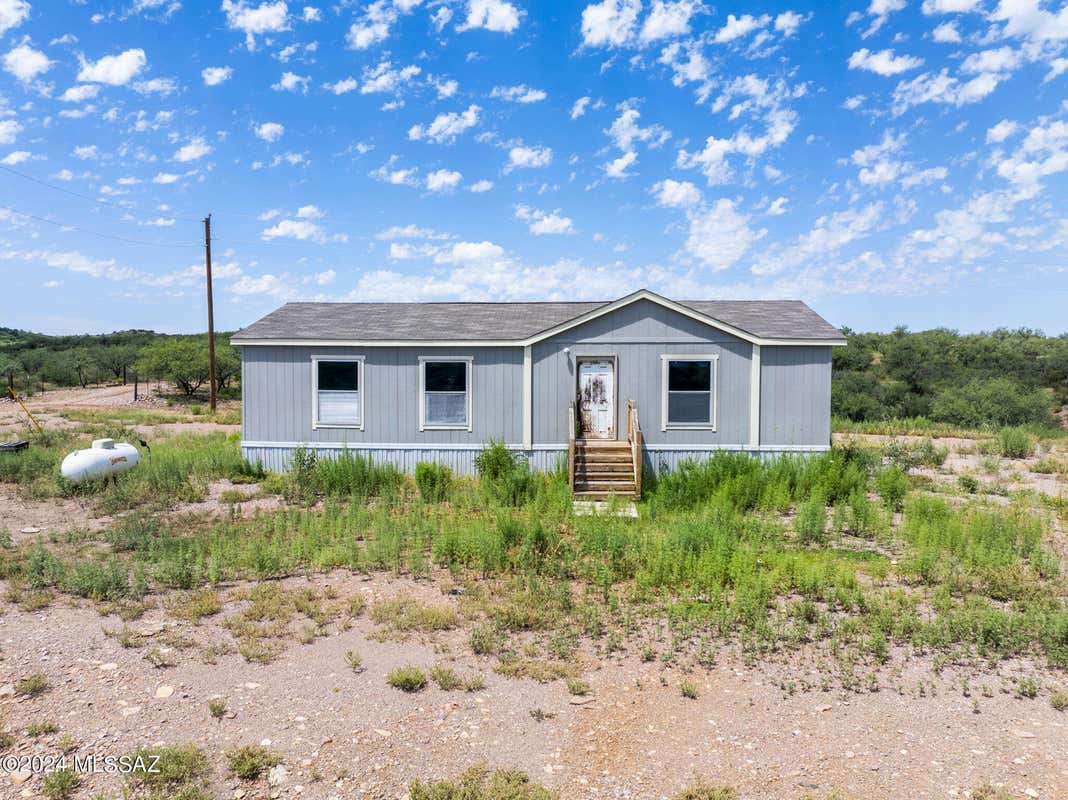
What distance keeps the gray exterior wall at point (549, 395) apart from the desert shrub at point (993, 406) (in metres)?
14.8

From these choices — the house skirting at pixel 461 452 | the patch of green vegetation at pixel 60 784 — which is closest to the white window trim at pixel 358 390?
the house skirting at pixel 461 452

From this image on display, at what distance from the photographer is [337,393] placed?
14070 millimetres

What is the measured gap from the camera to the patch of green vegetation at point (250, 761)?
3990 mm

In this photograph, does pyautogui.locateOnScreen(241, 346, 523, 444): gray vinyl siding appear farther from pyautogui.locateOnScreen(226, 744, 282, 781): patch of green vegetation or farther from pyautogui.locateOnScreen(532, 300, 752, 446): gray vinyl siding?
pyautogui.locateOnScreen(226, 744, 282, 781): patch of green vegetation

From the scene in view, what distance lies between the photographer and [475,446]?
13859mm

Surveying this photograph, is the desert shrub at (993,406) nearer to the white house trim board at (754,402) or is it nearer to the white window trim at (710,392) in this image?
the white house trim board at (754,402)

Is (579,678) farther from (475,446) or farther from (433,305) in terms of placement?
(433,305)

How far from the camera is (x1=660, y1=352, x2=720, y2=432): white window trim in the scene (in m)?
13.4

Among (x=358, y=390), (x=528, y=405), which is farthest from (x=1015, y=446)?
(x=358, y=390)

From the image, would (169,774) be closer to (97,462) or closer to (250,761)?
(250,761)

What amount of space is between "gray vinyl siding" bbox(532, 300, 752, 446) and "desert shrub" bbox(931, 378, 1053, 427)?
15.6 metres

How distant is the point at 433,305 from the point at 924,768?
47.4 ft

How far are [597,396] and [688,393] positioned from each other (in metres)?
1.94

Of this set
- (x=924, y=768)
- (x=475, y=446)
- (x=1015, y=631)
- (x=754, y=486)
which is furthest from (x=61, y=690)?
(x=754, y=486)
